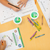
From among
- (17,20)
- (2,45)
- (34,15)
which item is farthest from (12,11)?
(2,45)

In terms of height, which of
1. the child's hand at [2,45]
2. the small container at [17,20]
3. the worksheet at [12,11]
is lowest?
the child's hand at [2,45]

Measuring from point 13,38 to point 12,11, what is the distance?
0.26 metres

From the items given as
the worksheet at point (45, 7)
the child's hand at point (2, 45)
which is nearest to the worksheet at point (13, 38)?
the child's hand at point (2, 45)

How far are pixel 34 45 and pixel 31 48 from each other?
36 millimetres

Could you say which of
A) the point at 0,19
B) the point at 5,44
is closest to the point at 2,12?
the point at 0,19

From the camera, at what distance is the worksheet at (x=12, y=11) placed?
0.62 meters

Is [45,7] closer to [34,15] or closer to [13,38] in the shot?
[34,15]

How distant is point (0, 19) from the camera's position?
26.4 inches

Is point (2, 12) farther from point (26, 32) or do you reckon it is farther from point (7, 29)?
point (26, 32)

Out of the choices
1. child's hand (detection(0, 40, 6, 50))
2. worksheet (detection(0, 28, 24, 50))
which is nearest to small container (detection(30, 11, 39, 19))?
worksheet (detection(0, 28, 24, 50))

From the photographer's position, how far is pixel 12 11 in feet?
2.18

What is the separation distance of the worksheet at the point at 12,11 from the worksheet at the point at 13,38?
0.12 meters

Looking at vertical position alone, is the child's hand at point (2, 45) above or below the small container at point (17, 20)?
below

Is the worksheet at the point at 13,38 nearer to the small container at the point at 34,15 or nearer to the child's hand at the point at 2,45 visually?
the child's hand at the point at 2,45
